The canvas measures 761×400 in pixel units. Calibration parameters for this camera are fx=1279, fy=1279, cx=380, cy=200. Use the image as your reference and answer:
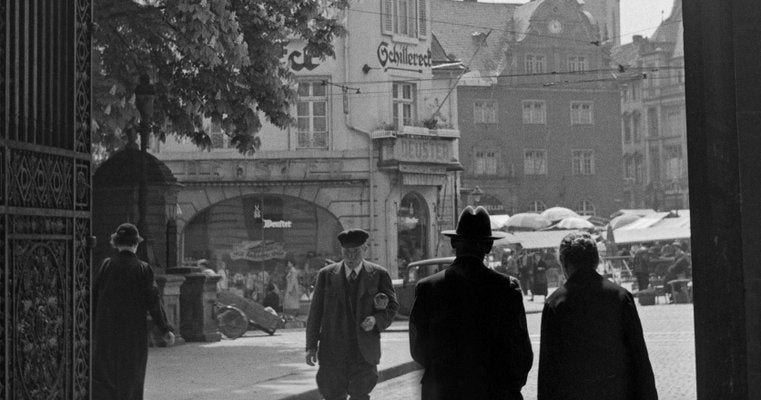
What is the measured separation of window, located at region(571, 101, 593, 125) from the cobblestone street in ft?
150

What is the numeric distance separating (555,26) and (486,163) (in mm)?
8989

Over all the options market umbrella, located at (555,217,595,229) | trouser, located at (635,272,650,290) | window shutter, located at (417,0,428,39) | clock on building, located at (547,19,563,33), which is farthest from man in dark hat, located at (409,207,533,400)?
clock on building, located at (547,19,563,33)

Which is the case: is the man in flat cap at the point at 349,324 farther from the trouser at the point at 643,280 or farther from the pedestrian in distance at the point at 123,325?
the trouser at the point at 643,280

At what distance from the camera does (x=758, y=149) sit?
22.0 ft

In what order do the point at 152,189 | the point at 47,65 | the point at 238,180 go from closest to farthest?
the point at 47,65, the point at 152,189, the point at 238,180

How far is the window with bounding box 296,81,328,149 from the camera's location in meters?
45.2

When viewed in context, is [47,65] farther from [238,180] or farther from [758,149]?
[238,180]

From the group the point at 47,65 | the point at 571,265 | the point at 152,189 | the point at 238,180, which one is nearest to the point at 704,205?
the point at 571,265

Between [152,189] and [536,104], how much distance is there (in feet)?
187

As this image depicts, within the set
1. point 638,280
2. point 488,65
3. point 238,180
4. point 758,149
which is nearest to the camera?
point 758,149

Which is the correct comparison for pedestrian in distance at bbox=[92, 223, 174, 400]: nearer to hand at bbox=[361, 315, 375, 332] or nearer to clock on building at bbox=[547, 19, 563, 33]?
hand at bbox=[361, 315, 375, 332]

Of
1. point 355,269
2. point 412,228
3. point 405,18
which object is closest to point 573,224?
point 412,228

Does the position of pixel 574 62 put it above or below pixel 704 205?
above

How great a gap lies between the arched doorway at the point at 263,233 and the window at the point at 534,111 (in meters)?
33.4
